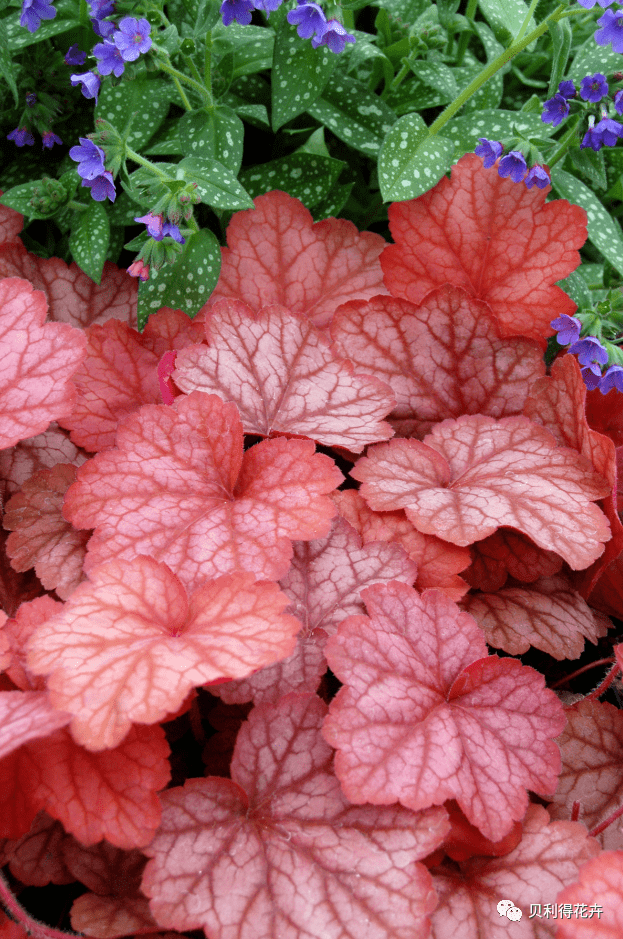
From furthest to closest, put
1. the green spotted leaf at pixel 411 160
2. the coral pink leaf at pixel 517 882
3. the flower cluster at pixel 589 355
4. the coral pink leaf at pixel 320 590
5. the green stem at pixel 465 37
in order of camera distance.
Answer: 1. the green stem at pixel 465 37
2. the green spotted leaf at pixel 411 160
3. the flower cluster at pixel 589 355
4. the coral pink leaf at pixel 320 590
5. the coral pink leaf at pixel 517 882

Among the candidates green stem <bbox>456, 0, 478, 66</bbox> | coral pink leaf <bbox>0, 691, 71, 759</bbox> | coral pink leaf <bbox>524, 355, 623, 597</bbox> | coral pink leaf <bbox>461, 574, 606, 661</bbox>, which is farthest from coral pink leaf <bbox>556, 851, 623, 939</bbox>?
green stem <bbox>456, 0, 478, 66</bbox>

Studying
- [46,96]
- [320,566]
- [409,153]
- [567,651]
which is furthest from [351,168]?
[567,651]

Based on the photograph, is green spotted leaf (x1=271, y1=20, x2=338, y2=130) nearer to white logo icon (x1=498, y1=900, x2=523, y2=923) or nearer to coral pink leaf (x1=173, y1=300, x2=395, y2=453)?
coral pink leaf (x1=173, y1=300, x2=395, y2=453)

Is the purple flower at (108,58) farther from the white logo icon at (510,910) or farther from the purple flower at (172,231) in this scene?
the white logo icon at (510,910)

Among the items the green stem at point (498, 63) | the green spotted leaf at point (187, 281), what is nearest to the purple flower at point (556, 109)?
the green stem at point (498, 63)

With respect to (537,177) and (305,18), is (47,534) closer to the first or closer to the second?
(305,18)

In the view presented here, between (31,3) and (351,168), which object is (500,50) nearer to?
(351,168)
